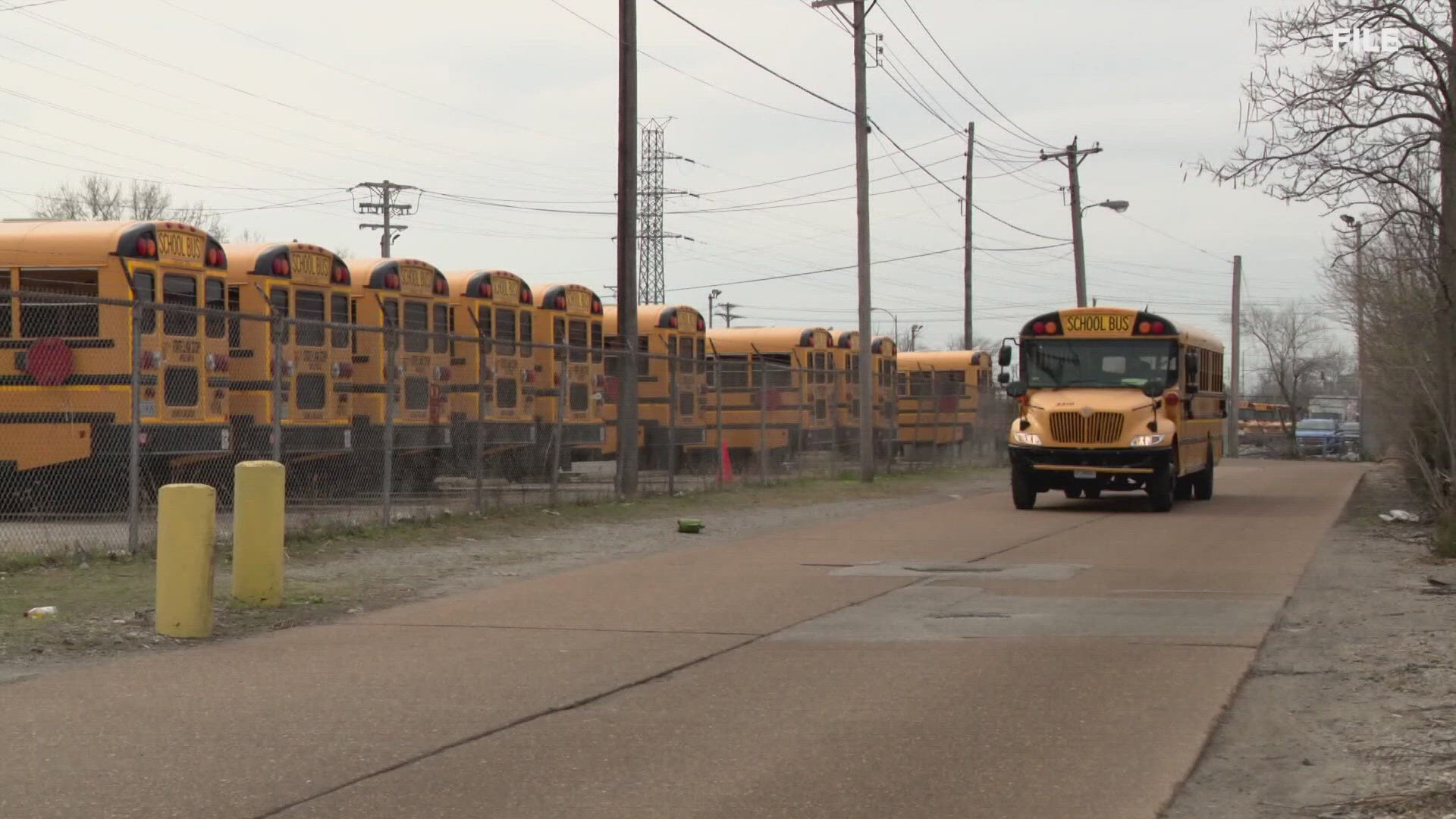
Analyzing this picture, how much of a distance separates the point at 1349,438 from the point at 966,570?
5620 centimetres

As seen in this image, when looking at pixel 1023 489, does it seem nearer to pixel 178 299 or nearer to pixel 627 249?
pixel 627 249

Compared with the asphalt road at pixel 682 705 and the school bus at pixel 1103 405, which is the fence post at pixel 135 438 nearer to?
the asphalt road at pixel 682 705

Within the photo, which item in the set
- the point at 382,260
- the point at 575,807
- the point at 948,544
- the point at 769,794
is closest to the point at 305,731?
the point at 575,807

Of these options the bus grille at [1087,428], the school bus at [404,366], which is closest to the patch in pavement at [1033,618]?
the bus grille at [1087,428]

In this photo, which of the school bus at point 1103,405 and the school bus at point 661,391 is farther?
the school bus at point 661,391

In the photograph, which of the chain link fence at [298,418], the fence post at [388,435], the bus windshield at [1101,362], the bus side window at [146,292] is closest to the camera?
the chain link fence at [298,418]

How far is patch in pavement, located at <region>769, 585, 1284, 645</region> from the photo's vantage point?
1009 cm

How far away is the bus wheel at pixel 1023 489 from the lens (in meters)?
22.6

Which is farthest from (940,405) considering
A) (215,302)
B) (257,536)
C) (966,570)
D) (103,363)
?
(257,536)

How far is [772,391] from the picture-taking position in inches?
1217

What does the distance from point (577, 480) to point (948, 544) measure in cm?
954

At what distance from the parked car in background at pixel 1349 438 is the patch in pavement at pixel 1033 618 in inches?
2088

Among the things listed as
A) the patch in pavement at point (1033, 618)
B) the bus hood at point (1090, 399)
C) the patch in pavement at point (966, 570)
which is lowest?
the patch in pavement at point (1033, 618)

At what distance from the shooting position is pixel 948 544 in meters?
16.7
